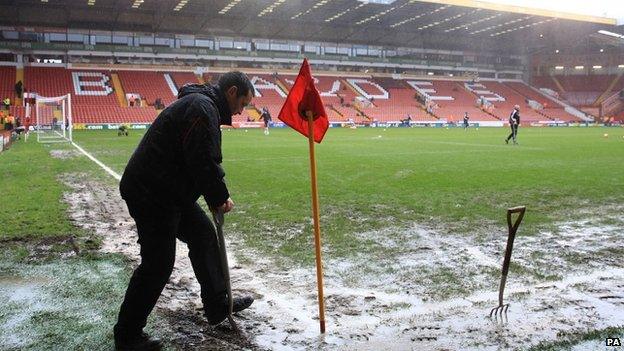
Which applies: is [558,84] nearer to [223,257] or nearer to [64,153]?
[64,153]

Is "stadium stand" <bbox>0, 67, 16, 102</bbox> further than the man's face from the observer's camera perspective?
Yes

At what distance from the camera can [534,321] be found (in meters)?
3.82

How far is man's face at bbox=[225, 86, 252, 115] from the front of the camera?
3629mm

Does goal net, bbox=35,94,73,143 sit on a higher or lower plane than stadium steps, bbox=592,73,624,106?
Answer: lower

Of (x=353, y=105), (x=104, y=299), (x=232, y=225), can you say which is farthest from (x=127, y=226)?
(x=353, y=105)

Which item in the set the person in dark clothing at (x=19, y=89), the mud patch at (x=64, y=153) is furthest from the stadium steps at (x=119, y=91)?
the mud patch at (x=64, y=153)

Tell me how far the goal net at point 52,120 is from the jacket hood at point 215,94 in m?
24.5

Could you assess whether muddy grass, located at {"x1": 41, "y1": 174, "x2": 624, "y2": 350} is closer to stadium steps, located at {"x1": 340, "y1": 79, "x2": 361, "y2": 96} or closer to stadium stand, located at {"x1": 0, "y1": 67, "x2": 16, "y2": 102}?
stadium stand, located at {"x1": 0, "y1": 67, "x2": 16, "y2": 102}

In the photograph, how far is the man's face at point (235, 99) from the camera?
363 centimetres

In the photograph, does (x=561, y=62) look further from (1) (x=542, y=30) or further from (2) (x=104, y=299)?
(2) (x=104, y=299)

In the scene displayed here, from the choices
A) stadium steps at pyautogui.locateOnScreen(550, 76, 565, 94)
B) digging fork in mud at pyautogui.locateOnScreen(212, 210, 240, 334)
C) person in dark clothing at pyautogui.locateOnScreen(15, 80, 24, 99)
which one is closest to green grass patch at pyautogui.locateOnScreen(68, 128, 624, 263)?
digging fork in mud at pyautogui.locateOnScreen(212, 210, 240, 334)

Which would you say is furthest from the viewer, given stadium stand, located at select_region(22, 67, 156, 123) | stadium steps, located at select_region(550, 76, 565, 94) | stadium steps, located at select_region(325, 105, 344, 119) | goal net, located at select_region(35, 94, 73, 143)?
stadium steps, located at select_region(550, 76, 565, 94)

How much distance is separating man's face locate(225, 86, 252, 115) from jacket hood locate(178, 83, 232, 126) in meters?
0.03

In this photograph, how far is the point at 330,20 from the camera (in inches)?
2217
